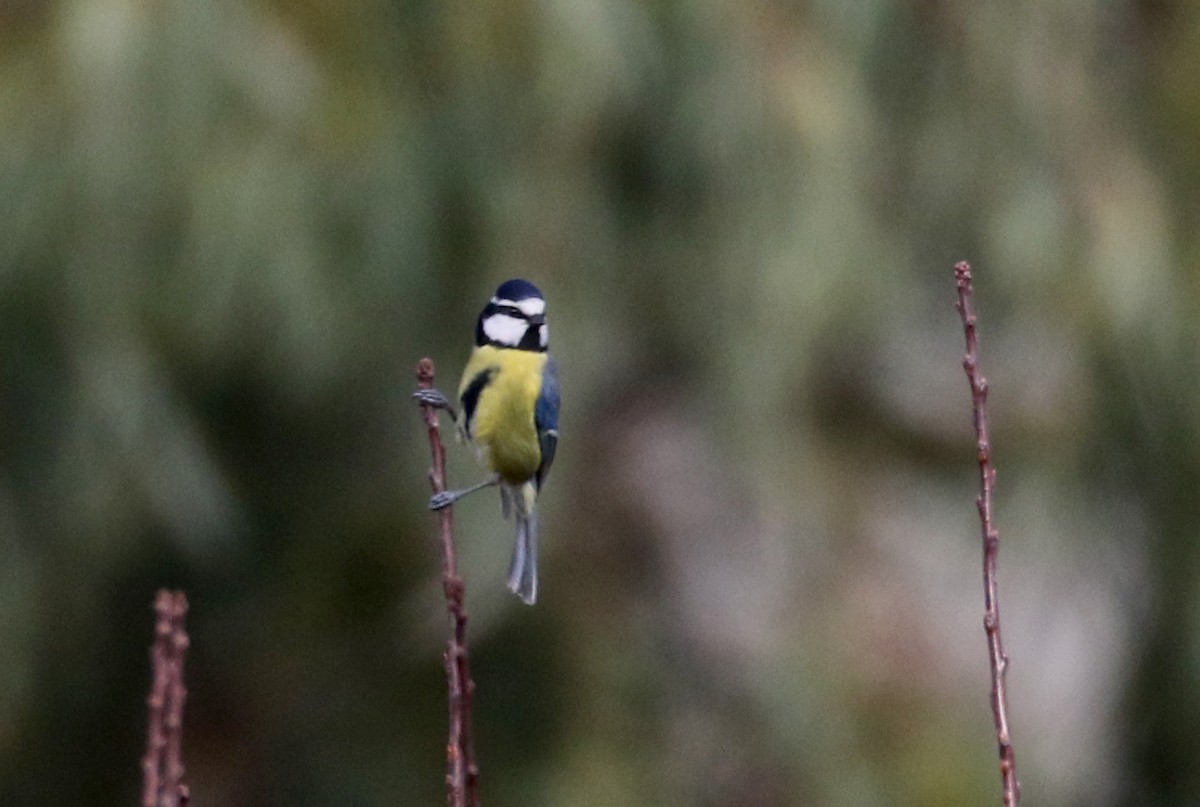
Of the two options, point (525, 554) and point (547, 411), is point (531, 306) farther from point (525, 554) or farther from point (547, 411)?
point (525, 554)

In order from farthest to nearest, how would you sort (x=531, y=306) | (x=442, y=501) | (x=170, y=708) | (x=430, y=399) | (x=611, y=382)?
1. (x=611, y=382)
2. (x=531, y=306)
3. (x=430, y=399)
4. (x=442, y=501)
5. (x=170, y=708)

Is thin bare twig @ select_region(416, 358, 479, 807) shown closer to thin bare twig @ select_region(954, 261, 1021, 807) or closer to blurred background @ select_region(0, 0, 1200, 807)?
thin bare twig @ select_region(954, 261, 1021, 807)

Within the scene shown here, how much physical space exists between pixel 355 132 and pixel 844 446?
2.42 feet

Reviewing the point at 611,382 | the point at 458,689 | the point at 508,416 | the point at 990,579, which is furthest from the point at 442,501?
the point at 611,382

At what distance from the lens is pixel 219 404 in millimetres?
2162

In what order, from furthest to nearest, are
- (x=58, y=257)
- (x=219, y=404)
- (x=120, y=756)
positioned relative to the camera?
(x=120, y=756) → (x=219, y=404) → (x=58, y=257)

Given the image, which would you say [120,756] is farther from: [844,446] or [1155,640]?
[1155,640]

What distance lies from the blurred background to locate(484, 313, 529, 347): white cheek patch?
708mm

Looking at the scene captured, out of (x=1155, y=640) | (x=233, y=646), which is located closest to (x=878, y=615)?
(x=1155, y=640)

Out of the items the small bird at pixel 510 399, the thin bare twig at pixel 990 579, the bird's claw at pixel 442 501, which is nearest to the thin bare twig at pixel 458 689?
the bird's claw at pixel 442 501

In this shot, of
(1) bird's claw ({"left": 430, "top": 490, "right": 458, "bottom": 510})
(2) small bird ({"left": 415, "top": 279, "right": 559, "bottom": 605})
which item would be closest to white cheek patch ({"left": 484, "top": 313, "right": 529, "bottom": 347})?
(2) small bird ({"left": 415, "top": 279, "right": 559, "bottom": 605})

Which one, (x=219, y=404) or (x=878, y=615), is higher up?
(x=219, y=404)

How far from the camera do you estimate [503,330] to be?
130cm

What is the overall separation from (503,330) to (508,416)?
0.06 meters
